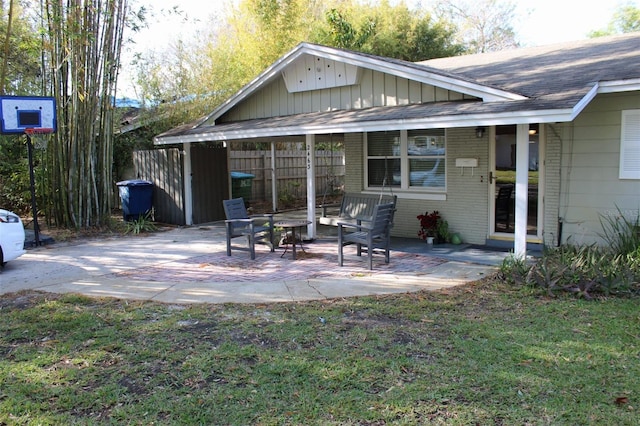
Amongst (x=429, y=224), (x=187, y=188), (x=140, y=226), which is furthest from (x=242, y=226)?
(x=187, y=188)

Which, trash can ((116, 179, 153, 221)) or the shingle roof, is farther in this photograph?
trash can ((116, 179, 153, 221))

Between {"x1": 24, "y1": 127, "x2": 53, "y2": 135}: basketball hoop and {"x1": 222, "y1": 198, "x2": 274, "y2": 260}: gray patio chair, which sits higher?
{"x1": 24, "y1": 127, "x2": 53, "y2": 135}: basketball hoop

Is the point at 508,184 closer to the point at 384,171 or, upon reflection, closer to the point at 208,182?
the point at 384,171

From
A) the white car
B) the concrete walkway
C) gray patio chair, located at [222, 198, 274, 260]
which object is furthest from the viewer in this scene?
gray patio chair, located at [222, 198, 274, 260]

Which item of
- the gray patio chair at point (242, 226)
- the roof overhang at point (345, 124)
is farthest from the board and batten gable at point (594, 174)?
the gray patio chair at point (242, 226)

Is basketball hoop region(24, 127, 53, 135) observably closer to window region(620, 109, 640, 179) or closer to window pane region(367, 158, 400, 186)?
window pane region(367, 158, 400, 186)

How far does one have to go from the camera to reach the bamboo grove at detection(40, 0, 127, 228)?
34.9 feet

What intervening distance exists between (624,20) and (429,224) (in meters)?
30.5

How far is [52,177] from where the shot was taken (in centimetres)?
1159

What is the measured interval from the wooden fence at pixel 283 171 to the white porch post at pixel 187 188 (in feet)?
11.9

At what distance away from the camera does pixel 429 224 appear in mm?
9758

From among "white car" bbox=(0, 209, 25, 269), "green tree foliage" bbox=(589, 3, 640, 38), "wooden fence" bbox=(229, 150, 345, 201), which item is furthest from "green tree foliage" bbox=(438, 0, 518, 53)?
"white car" bbox=(0, 209, 25, 269)

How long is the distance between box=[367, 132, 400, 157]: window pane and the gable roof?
1060mm

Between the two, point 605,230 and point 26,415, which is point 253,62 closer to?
point 605,230
